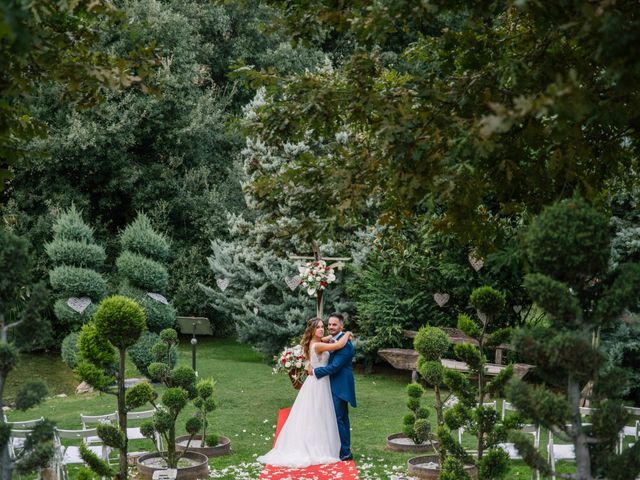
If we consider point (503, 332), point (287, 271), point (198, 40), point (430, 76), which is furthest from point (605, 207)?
point (198, 40)

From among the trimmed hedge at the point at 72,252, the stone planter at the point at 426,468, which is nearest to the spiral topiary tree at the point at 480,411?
the stone planter at the point at 426,468

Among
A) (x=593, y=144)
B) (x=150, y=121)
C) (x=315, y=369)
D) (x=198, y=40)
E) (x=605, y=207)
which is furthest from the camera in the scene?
(x=198, y=40)

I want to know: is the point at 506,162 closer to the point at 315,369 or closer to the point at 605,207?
the point at 605,207

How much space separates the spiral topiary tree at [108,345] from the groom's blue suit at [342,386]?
3193 millimetres

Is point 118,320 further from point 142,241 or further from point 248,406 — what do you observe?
point 142,241

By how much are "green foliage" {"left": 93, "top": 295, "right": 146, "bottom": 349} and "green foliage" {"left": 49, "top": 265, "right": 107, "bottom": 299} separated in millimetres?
9231

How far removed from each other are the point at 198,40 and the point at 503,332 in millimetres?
18898

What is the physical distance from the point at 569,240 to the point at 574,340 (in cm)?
61

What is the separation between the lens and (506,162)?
6.78 m

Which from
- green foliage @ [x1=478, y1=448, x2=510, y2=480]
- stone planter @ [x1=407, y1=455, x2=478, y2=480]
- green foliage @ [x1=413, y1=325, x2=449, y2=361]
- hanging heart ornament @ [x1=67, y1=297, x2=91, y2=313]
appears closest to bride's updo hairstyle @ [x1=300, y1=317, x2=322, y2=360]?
stone planter @ [x1=407, y1=455, x2=478, y2=480]

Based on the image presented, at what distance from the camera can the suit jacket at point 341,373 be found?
10289 mm

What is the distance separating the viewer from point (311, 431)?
33.6 ft

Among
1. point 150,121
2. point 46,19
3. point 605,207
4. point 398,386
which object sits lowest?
point 398,386

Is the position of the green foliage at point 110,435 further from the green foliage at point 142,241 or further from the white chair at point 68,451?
the green foliage at point 142,241
